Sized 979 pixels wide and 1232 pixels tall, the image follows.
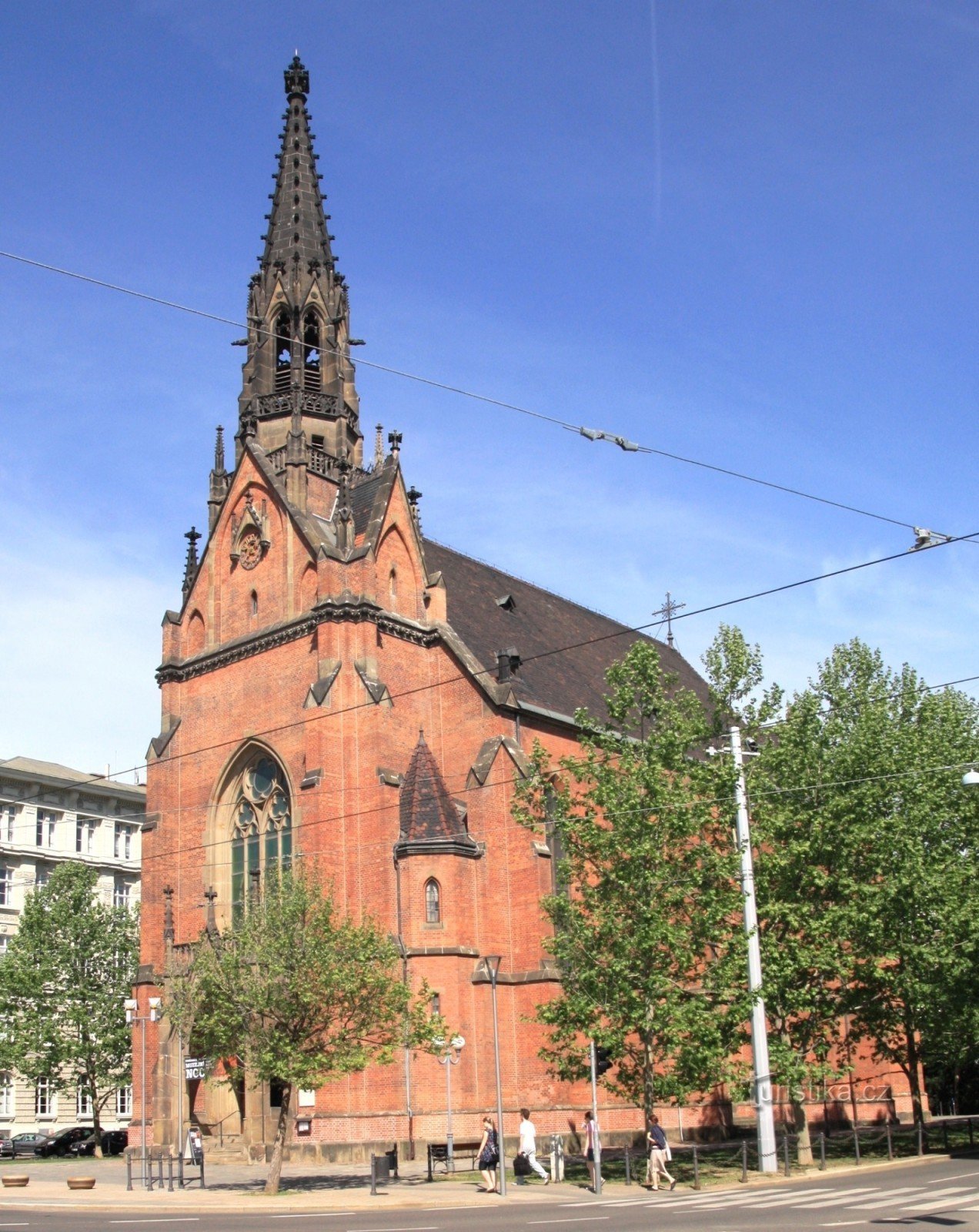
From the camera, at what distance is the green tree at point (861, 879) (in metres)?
29.8

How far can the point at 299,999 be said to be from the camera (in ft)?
89.5

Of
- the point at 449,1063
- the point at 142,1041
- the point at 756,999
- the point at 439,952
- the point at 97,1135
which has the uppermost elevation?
the point at 439,952

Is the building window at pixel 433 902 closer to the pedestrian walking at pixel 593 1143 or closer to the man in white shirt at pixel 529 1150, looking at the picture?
the man in white shirt at pixel 529 1150

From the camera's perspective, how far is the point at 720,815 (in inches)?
1152

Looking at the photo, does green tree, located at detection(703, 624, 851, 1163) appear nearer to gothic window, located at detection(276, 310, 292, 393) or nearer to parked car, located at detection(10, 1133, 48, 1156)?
gothic window, located at detection(276, 310, 292, 393)

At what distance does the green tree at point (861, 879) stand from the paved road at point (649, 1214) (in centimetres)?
500

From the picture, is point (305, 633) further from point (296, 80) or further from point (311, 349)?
point (296, 80)

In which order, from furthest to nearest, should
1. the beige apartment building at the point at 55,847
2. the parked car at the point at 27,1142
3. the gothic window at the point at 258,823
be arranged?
the beige apartment building at the point at 55,847 → the parked car at the point at 27,1142 → the gothic window at the point at 258,823

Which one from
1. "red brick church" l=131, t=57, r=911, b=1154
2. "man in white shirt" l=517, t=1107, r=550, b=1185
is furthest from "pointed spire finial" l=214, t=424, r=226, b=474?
"man in white shirt" l=517, t=1107, r=550, b=1185

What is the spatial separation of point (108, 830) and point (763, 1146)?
5153 centimetres

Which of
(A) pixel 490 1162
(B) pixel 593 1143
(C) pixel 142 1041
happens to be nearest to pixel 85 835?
(C) pixel 142 1041

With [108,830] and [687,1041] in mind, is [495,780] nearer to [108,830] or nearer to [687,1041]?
[687,1041]

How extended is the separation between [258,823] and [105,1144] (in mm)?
19035

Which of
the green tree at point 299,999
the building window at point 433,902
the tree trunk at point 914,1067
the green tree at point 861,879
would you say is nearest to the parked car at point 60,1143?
the building window at point 433,902
